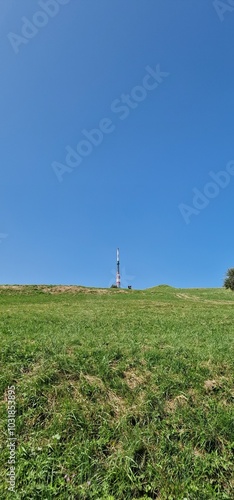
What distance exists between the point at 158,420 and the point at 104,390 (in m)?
1.28

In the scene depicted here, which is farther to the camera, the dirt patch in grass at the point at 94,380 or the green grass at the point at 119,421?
the dirt patch in grass at the point at 94,380

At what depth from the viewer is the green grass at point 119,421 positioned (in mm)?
4312

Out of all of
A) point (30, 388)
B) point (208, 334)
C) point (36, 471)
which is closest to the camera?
point (36, 471)

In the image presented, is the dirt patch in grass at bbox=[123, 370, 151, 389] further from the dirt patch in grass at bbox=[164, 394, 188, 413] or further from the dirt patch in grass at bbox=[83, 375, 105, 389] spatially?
the dirt patch in grass at bbox=[164, 394, 188, 413]

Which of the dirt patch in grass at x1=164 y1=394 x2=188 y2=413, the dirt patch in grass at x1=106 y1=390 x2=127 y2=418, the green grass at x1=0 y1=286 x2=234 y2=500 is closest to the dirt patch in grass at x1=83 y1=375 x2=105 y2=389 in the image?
the green grass at x1=0 y1=286 x2=234 y2=500

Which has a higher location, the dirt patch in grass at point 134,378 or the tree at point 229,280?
the tree at point 229,280

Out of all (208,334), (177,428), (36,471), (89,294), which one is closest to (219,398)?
(177,428)

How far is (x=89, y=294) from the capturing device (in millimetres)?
36125

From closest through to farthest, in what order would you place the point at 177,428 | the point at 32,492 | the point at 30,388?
the point at 32,492 < the point at 177,428 < the point at 30,388

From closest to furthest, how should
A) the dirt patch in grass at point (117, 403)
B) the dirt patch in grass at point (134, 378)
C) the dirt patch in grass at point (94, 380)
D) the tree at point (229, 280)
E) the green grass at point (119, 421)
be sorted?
the green grass at point (119, 421) → the dirt patch in grass at point (117, 403) → the dirt patch in grass at point (94, 380) → the dirt patch in grass at point (134, 378) → the tree at point (229, 280)

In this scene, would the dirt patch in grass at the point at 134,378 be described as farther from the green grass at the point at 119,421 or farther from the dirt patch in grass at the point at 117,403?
the dirt patch in grass at the point at 117,403

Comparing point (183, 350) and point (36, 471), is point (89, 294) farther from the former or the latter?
point (36, 471)

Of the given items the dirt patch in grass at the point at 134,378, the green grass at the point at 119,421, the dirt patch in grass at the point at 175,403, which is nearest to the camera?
the green grass at the point at 119,421

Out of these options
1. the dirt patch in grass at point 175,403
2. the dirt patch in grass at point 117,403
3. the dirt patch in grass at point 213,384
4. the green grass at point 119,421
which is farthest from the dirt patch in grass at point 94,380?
the dirt patch in grass at point 213,384
